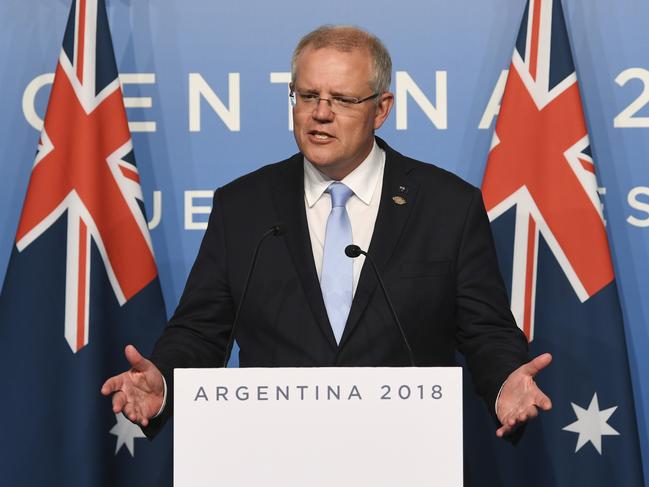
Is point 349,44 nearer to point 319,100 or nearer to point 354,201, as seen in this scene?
point 319,100

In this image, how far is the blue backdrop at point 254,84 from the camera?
11.7 ft

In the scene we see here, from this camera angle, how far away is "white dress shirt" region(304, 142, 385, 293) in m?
2.60

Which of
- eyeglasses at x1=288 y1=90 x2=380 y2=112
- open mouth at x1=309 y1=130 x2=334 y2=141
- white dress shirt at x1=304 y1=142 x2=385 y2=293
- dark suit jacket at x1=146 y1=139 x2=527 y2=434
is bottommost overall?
dark suit jacket at x1=146 y1=139 x2=527 y2=434

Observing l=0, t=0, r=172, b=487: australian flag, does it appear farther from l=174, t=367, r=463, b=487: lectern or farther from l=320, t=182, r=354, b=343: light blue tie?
l=174, t=367, r=463, b=487: lectern

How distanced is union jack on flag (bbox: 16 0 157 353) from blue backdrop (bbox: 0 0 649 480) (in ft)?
0.68

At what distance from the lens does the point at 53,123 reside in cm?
343

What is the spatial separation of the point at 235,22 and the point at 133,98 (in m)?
0.45

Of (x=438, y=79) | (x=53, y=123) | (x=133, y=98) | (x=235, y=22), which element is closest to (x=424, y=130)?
(x=438, y=79)

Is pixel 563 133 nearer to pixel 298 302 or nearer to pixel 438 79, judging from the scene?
pixel 438 79

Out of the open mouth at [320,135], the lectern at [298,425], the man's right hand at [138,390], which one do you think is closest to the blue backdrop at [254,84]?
the open mouth at [320,135]

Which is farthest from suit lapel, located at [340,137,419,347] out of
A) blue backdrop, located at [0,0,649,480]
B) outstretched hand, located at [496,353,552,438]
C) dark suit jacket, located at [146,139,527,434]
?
blue backdrop, located at [0,0,649,480]

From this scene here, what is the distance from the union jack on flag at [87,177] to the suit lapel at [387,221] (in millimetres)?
1053

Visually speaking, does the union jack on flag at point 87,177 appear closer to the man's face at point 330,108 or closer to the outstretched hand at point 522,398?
the man's face at point 330,108

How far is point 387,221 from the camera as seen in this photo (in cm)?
256
